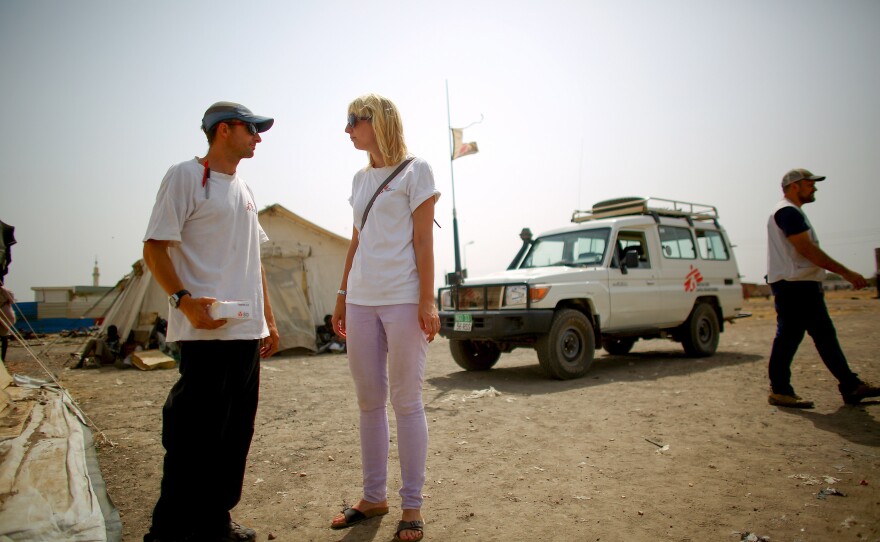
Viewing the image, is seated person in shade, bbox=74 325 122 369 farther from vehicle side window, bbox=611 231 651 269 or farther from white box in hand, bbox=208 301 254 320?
white box in hand, bbox=208 301 254 320

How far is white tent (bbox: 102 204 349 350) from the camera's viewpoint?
10.3m

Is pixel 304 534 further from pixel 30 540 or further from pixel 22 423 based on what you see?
pixel 22 423

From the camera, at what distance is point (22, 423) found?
11.6 feet

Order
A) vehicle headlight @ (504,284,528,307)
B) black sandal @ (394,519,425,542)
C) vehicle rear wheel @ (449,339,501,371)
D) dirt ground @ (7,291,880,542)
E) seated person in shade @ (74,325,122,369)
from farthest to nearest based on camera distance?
seated person in shade @ (74,325,122,369)
vehicle rear wheel @ (449,339,501,371)
vehicle headlight @ (504,284,528,307)
dirt ground @ (7,291,880,542)
black sandal @ (394,519,425,542)

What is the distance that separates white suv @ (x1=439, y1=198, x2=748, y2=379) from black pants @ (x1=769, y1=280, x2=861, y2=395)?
2.32 metres

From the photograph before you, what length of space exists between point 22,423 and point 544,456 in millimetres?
3473

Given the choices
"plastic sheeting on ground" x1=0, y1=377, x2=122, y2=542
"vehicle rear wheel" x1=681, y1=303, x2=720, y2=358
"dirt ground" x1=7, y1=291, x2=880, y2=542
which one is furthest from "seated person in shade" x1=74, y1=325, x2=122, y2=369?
"vehicle rear wheel" x1=681, y1=303, x2=720, y2=358

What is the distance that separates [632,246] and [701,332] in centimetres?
207

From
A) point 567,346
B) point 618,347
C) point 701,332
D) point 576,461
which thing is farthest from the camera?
point 618,347

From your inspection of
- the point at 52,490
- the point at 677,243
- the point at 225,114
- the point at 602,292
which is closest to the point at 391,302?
the point at 225,114

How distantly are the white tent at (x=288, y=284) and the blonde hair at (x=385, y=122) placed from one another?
29.5 feet

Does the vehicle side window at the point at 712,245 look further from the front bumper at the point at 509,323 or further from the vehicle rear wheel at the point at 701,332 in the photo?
the front bumper at the point at 509,323

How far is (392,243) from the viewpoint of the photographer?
2406mm

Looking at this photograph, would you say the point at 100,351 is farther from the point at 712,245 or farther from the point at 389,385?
the point at 712,245
